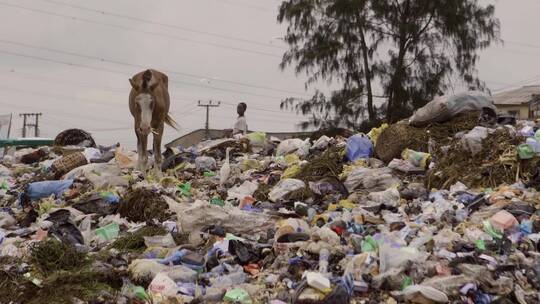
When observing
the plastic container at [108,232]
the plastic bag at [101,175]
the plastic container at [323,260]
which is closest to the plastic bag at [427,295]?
the plastic container at [323,260]

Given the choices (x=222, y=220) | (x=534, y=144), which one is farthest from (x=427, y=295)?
(x=534, y=144)

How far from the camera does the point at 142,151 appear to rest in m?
9.12

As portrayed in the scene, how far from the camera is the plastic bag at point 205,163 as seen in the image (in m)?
9.76

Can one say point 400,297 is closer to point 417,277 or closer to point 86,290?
point 417,277

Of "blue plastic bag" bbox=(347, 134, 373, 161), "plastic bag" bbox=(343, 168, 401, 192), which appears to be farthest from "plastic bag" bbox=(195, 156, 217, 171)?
"plastic bag" bbox=(343, 168, 401, 192)

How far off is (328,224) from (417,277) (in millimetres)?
1363

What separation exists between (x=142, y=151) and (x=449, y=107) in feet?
13.8

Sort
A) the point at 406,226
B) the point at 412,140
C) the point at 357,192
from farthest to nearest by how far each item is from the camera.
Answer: the point at 412,140 → the point at 357,192 → the point at 406,226

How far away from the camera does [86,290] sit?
4.34 meters

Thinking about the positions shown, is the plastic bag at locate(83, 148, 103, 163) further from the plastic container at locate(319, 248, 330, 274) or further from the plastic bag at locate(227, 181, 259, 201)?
the plastic container at locate(319, 248, 330, 274)

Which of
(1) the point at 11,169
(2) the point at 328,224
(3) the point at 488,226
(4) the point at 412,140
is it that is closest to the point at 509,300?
(3) the point at 488,226

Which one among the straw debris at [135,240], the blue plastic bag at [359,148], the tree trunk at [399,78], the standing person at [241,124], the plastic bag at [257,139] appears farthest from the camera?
the tree trunk at [399,78]

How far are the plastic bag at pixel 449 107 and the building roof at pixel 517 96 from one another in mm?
20104

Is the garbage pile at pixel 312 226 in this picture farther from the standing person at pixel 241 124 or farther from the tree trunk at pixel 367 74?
the tree trunk at pixel 367 74
